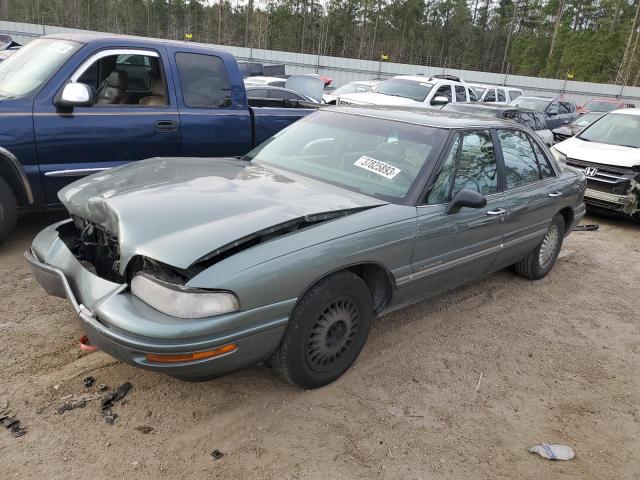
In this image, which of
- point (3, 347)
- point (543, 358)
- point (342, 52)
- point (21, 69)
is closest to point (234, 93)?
point (21, 69)

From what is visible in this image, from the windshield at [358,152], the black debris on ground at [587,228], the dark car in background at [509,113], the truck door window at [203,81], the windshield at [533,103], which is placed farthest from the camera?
the windshield at [533,103]

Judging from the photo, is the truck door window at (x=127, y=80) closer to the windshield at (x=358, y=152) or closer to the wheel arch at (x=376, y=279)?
the windshield at (x=358, y=152)

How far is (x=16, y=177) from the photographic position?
441 cm

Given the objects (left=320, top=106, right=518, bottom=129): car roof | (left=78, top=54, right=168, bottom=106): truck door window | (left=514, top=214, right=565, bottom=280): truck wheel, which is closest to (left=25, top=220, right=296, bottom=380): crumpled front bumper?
(left=320, top=106, right=518, bottom=129): car roof

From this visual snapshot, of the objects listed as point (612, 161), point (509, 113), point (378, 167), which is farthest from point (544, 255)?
point (509, 113)

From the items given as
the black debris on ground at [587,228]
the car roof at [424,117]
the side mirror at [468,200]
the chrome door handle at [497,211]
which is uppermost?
the car roof at [424,117]

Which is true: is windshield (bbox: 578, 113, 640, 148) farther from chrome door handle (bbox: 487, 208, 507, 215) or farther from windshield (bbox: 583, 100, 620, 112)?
windshield (bbox: 583, 100, 620, 112)

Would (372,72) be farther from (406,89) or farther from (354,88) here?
(406,89)

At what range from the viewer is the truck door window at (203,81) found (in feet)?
17.3

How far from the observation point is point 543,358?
388cm

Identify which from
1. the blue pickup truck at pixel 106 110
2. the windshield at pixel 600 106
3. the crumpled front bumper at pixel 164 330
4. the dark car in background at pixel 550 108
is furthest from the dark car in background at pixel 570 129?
the crumpled front bumper at pixel 164 330

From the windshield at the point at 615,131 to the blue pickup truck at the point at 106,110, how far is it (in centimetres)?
626

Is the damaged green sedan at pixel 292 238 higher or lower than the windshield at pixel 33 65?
lower

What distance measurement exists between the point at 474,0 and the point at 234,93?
78.0m
